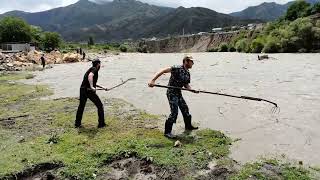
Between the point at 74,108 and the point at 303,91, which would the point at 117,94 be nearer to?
the point at 74,108

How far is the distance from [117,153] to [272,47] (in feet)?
209

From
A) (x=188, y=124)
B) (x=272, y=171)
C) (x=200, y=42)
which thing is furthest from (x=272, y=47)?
(x=200, y=42)

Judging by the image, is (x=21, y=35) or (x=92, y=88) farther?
(x=21, y=35)

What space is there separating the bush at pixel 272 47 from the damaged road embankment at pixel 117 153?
58.0 metres

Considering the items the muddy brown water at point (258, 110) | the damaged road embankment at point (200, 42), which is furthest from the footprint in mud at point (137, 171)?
the damaged road embankment at point (200, 42)

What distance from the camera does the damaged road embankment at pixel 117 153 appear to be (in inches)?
389

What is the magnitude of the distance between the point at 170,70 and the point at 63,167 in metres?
4.07

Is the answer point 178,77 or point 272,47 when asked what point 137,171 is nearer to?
point 178,77

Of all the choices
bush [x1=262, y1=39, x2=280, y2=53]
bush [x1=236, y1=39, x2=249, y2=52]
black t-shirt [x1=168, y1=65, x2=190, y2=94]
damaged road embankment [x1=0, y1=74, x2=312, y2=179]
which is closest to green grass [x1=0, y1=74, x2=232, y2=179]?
damaged road embankment [x1=0, y1=74, x2=312, y2=179]

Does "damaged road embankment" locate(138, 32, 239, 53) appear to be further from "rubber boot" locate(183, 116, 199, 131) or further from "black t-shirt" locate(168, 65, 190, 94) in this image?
"black t-shirt" locate(168, 65, 190, 94)

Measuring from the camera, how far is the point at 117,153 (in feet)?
36.4

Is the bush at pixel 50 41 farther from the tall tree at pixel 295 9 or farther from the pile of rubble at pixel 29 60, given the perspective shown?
the tall tree at pixel 295 9

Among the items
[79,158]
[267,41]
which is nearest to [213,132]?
[79,158]

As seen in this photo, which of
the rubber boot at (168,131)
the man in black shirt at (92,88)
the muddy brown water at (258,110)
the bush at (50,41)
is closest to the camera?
the muddy brown water at (258,110)
